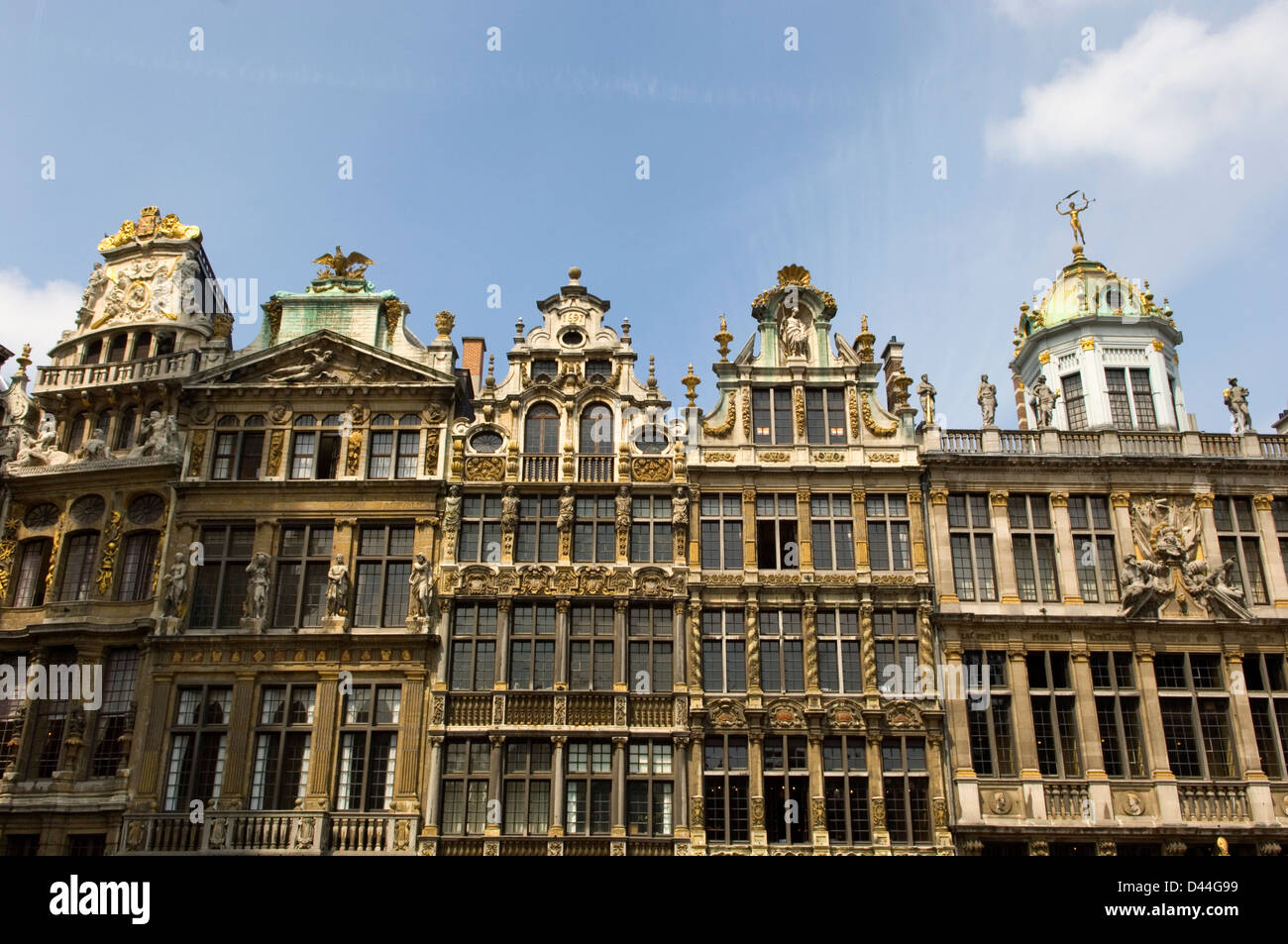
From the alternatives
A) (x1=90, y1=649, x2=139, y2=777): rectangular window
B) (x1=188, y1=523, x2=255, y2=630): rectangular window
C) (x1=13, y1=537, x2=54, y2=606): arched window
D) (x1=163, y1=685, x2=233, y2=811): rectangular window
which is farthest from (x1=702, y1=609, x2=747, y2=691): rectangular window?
(x1=13, y1=537, x2=54, y2=606): arched window

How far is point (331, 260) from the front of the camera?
3503 cm

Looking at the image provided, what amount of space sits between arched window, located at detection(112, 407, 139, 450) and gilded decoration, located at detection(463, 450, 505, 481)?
32.1ft

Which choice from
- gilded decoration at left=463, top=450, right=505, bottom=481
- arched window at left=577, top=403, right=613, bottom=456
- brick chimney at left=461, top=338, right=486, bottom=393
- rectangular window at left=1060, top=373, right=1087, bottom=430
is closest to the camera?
gilded decoration at left=463, top=450, right=505, bottom=481

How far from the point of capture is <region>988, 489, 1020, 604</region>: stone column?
30.5 meters

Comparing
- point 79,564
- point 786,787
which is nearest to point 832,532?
point 786,787

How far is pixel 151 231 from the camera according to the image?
3600 centimetres

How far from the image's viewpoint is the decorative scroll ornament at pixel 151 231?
118 feet

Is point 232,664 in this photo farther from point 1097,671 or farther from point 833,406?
point 1097,671

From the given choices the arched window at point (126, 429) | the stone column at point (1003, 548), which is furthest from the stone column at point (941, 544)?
the arched window at point (126, 429)

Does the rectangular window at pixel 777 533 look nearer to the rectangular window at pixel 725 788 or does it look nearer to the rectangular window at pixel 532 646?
the rectangular window at pixel 725 788

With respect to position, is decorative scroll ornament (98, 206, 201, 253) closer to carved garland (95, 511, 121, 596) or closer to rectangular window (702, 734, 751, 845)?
carved garland (95, 511, 121, 596)

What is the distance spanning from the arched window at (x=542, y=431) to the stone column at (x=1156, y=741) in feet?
53.5

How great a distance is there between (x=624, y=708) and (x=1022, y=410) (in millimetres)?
15167
